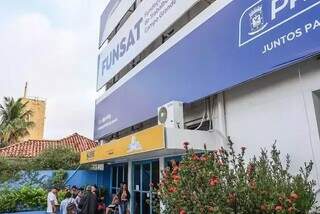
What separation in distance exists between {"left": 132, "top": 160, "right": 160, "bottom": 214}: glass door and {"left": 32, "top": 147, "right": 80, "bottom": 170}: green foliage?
10847 mm

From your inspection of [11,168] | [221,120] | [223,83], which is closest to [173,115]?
[221,120]

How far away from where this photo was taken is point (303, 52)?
16.5 ft

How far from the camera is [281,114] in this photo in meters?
5.99

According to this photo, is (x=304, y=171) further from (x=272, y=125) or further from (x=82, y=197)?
(x=82, y=197)

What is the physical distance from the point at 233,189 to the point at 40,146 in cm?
2667

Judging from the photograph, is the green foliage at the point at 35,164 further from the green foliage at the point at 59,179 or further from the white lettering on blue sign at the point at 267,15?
the white lettering on blue sign at the point at 267,15

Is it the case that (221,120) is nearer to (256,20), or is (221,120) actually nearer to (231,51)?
(231,51)

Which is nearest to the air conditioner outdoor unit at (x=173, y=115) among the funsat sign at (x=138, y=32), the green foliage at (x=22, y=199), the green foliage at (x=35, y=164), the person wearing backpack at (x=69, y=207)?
the funsat sign at (x=138, y=32)

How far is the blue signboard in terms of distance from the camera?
522 cm

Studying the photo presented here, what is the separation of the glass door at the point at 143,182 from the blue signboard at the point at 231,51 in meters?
1.57

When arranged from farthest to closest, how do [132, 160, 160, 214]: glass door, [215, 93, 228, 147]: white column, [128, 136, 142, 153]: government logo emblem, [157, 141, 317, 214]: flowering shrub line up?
[132, 160, 160, 214]: glass door, [128, 136, 142, 153]: government logo emblem, [215, 93, 228, 147]: white column, [157, 141, 317, 214]: flowering shrub

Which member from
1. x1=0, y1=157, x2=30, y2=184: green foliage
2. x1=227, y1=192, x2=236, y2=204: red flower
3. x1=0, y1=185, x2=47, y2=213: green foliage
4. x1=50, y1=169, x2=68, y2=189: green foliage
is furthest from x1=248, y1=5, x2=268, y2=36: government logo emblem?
x1=0, y1=157, x2=30, y2=184: green foliage

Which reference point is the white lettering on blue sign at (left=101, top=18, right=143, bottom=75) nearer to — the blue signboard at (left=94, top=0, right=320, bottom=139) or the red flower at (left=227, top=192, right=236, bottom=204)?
the blue signboard at (left=94, top=0, right=320, bottom=139)

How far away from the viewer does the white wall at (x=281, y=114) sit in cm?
540
